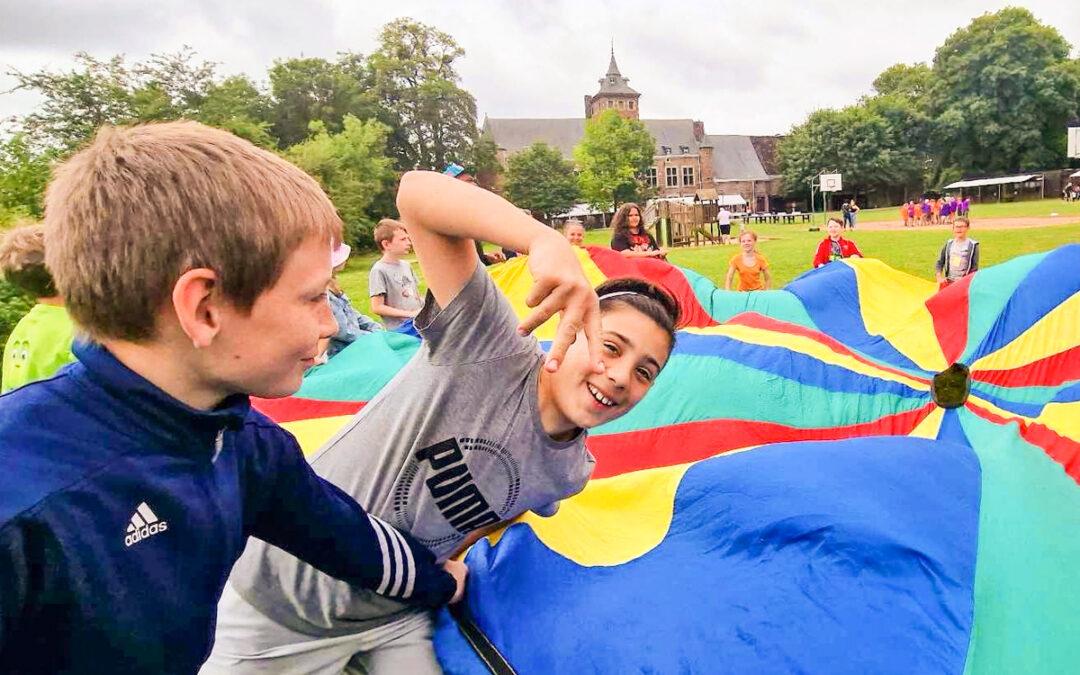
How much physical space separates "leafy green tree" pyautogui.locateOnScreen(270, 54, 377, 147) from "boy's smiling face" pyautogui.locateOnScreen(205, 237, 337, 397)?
36193mm

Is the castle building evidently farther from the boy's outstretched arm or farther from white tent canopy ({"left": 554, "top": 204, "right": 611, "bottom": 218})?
the boy's outstretched arm

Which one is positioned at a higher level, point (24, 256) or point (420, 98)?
point (420, 98)

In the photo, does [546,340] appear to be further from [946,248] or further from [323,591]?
[946,248]

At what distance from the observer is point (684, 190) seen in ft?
190

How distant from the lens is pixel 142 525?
757 mm

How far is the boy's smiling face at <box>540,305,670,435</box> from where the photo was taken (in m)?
1.32

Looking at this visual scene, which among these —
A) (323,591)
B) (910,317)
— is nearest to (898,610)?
(323,591)

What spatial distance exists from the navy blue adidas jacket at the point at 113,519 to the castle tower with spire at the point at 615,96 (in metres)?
65.2

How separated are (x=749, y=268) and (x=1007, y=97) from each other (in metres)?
46.7

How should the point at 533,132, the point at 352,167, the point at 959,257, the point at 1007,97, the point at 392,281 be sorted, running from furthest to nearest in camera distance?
the point at 533,132 → the point at 1007,97 → the point at 352,167 → the point at 959,257 → the point at 392,281

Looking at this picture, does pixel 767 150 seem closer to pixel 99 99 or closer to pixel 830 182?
pixel 830 182

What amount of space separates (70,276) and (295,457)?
1.34ft

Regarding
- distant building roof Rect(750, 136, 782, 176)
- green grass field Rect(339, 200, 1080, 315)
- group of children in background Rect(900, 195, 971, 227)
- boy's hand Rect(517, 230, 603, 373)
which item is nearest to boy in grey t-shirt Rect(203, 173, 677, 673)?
boy's hand Rect(517, 230, 603, 373)

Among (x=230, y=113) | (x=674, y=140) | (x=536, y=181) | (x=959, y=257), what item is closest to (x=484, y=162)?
(x=536, y=181)
